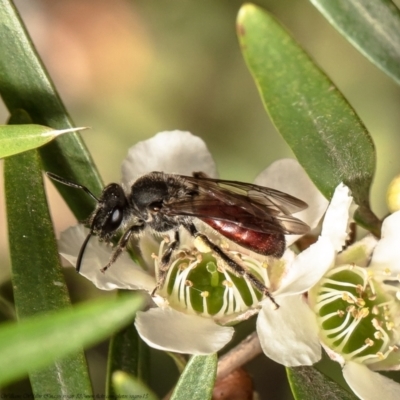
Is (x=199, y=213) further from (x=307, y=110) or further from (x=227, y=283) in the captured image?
(x=307, y=110)

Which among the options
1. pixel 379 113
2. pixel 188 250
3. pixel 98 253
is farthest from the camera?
pixel 379 113

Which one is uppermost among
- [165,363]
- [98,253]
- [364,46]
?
[364,46]

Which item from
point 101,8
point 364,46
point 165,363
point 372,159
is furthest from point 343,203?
point 101,8

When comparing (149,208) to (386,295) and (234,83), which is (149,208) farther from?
(234,83)

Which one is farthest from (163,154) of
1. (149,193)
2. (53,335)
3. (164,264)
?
(53,335)

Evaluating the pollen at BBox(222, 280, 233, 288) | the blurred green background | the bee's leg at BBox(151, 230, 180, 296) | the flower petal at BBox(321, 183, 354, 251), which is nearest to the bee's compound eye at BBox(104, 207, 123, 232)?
the bee's leg at BBox(151, 230, 180, 296)

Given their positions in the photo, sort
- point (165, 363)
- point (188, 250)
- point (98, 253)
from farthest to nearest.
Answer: point (165, 363) → point (188, 250) → point (98, 253)

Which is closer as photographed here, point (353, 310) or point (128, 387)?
point (128, 387)
